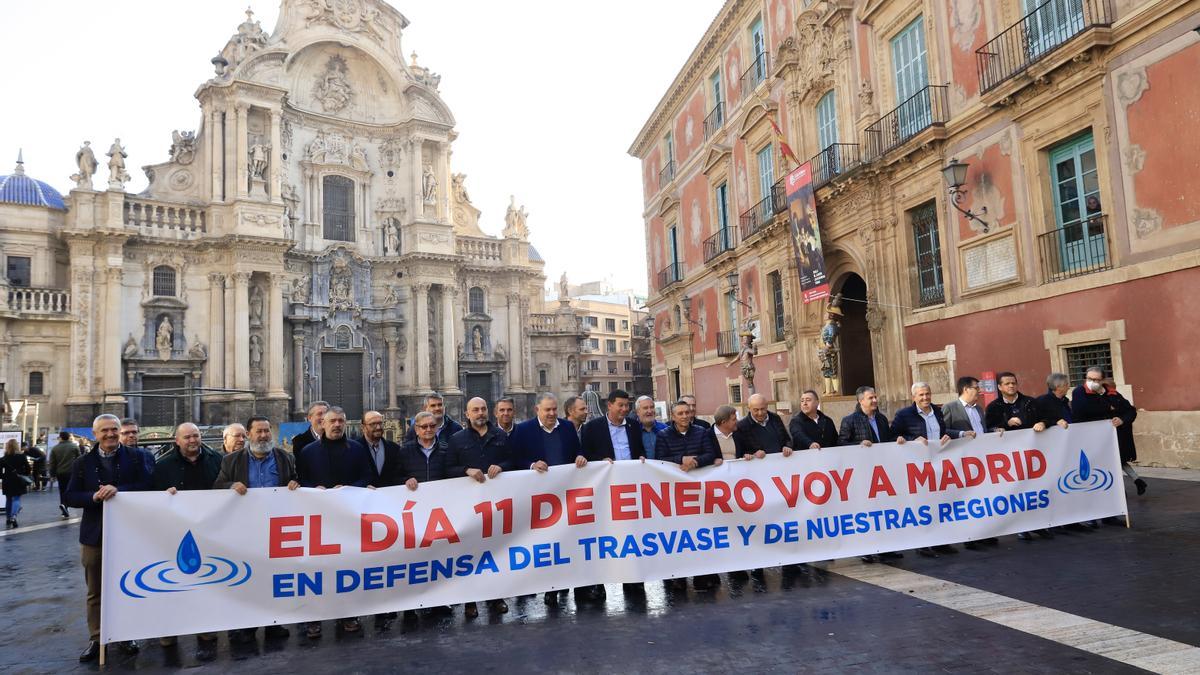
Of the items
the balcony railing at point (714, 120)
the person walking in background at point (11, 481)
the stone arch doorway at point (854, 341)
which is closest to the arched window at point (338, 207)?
the balcony railing at point (714, 120)

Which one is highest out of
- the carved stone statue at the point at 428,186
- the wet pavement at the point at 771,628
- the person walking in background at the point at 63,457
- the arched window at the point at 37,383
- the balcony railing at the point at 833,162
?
the carved stone statue at the point at 428,186

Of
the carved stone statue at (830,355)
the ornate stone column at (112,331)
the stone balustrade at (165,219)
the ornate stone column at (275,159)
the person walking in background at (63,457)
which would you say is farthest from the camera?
the ornate stone column at (275,159)

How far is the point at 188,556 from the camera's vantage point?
555cm

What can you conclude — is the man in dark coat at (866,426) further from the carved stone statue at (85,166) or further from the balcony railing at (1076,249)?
the carved stone statue at (85,166)

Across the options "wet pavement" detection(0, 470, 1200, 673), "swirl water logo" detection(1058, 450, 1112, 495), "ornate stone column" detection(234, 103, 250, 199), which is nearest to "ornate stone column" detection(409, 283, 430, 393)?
"ornate stone column" detection(234, 103, 250, 199)

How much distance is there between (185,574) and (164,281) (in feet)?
96.7

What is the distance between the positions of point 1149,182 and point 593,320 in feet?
180

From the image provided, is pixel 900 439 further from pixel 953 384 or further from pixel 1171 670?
pixel 953 384

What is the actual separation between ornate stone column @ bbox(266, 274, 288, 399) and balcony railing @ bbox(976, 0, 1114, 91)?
27506 millimetres

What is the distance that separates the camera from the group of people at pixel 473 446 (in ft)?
18.9

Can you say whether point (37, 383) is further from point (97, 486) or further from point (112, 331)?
point (97, 486)

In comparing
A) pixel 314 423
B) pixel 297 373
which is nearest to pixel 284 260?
pixel 297 373

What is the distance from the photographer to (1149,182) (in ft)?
36.1

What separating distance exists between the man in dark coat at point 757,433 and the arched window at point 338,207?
104 ft
